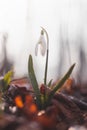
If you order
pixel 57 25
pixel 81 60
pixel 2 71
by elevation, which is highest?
pixel 57 25

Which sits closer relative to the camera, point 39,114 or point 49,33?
point 39,114

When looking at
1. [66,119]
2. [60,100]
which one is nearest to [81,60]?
[60,100]

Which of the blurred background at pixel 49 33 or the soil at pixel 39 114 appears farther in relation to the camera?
the blurred background at pixel 49 33

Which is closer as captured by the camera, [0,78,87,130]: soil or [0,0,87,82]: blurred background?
[0,78,87,130]: soil

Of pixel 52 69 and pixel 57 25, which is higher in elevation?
pixel 57 25

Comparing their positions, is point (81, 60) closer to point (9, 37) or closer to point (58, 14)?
point (58, 14)

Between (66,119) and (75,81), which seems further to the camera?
(75,81)

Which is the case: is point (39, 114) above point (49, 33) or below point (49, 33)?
below

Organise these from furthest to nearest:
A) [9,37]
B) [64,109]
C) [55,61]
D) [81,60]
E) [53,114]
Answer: [9,37] → [55,61] → [81,60] → [64,109] → [53,114]
